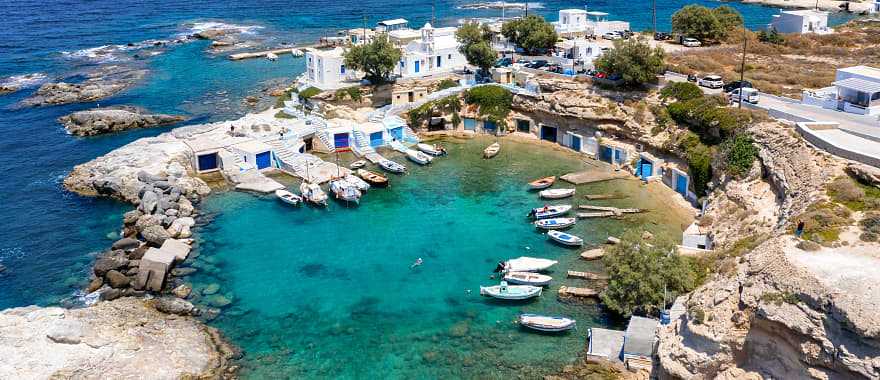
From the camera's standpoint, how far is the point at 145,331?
3806cm

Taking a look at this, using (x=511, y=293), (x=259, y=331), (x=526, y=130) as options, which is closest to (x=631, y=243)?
(x=511, y=293)

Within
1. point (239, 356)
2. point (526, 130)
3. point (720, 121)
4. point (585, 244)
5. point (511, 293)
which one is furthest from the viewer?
point (526, 130)

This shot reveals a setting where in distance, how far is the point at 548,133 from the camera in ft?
227

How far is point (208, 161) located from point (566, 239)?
32980mm

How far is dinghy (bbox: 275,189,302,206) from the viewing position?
181ft

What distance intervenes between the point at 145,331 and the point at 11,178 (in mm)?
32760

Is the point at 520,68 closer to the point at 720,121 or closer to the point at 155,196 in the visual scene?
the point at 720,121

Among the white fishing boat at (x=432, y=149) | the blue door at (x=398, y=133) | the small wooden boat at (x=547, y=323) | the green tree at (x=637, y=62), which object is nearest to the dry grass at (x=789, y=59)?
the green tree at (x=637, y=62)

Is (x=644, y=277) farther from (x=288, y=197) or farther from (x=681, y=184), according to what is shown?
(x=288, y=197)

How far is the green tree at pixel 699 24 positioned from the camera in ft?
259

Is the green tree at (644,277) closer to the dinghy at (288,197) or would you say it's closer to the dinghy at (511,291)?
the dinghy at (511,291)

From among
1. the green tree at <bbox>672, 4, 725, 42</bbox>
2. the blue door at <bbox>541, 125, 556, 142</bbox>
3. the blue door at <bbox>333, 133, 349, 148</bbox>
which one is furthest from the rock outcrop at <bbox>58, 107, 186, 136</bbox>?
the green tree at <bbox>672, 4, 725, 42</bbox>

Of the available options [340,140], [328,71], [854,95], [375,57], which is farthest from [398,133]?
[854,95]

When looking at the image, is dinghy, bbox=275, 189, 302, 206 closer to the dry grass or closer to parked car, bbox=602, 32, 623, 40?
the dry grass
